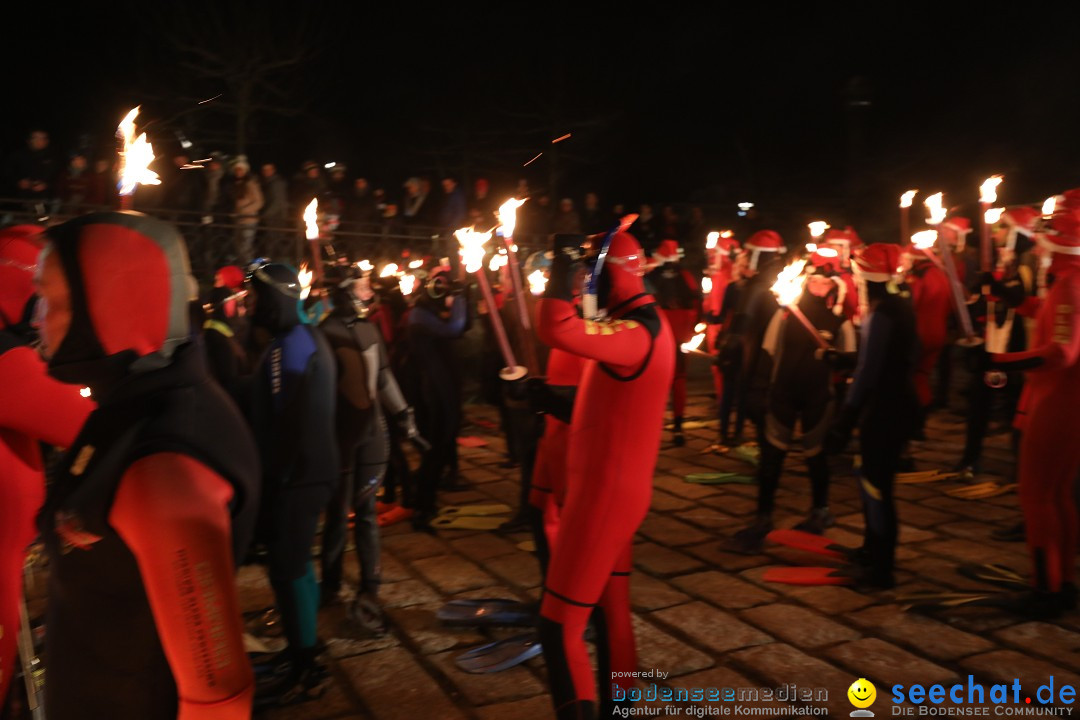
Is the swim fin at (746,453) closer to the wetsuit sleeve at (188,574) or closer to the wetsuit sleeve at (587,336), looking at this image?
the wetsuit sleeve at (587,336)

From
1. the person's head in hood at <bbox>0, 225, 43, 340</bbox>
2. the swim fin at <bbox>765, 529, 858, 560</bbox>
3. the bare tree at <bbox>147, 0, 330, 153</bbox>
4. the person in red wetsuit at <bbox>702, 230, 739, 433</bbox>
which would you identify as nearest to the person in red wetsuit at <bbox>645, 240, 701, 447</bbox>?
the person in red wetsuit at <bbox>702, 230, 739, 433</bbox>

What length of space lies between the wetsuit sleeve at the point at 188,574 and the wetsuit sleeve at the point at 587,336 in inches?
Answer: 63.6

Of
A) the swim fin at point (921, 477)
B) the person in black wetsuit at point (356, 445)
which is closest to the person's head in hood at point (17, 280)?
the person in black wetsuit at point (356, 445)

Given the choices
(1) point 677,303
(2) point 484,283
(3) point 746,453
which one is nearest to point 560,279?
(2) point 484,283

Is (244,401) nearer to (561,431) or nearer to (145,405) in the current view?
(561,431)

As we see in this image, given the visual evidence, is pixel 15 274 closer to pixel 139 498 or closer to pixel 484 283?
pixel 484 283

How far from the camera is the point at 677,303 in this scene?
1038cm

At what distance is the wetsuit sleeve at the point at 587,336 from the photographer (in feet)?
10.1

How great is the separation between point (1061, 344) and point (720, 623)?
2.43 meters

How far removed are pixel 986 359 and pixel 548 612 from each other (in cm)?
339

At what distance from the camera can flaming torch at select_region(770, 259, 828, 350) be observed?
20.9ft

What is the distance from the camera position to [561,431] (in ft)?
13.7

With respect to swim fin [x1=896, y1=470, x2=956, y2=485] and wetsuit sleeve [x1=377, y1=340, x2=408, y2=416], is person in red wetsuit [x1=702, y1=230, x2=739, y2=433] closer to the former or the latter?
swim fin [x1=896, y1=470, x2=956, y2=485]

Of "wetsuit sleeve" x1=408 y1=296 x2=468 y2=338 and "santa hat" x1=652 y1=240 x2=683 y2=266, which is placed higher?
"santa hat" x1=652 y1=240 x2=683 y2=266
